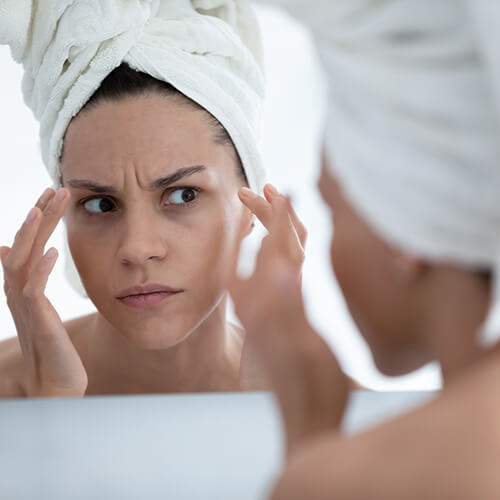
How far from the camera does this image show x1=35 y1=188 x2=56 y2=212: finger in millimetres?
1011

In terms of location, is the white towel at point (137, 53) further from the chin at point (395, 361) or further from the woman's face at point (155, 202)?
the chin at point (395, 361)

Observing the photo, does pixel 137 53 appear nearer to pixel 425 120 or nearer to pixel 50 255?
pixel 50 255

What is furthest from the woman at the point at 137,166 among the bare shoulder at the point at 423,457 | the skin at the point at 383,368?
the bare shoulder at the point at 423,457

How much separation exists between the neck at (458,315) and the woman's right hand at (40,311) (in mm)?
644

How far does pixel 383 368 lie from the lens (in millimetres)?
543

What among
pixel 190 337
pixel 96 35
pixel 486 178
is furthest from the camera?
pixel 190 337

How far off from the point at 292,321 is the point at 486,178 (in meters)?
0.16

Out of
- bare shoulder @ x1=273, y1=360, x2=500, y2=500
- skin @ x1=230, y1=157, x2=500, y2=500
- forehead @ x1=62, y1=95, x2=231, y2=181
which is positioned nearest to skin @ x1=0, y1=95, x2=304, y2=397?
forehead @ x1=62, y1=95, x2=231, y2=181

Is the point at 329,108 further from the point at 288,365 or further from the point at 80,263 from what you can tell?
the point at 80,263

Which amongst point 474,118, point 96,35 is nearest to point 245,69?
point 96,35

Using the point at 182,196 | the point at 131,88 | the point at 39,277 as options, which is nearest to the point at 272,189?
the point at 182,196

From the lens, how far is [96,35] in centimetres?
95

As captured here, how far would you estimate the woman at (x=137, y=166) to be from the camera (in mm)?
957

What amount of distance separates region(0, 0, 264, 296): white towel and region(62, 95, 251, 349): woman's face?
0.09ft
